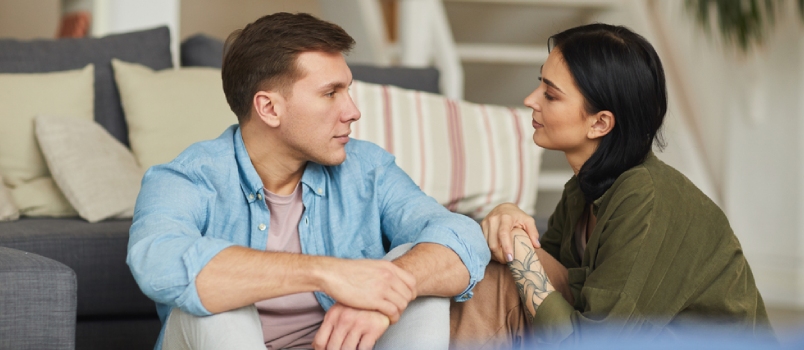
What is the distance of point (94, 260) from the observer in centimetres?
181

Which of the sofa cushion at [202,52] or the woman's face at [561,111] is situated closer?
the woman's face at [561,111]

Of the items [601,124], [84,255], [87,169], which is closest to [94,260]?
[84,255]

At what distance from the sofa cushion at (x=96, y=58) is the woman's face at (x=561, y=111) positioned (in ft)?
4.32

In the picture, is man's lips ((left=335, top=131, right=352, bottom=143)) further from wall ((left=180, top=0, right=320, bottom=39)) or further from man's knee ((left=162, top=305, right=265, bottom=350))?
wall ((left=180, top=0, right=320, bottom=39))

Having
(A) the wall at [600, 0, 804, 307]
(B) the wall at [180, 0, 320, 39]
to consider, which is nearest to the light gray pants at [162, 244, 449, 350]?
(A) the wall at [600, 0, 804, 307]

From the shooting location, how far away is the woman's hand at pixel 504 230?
57.2 inches

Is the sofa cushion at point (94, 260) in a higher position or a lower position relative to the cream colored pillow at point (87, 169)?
lower

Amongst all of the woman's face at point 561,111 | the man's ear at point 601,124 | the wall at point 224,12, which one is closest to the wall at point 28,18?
the wall at point 224,12

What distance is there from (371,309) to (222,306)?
0.22 meters

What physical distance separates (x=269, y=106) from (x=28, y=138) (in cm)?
99

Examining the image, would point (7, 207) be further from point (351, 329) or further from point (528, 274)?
point (528, 274)

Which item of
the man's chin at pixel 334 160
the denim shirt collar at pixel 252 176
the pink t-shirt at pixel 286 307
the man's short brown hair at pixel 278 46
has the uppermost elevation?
the man's short brown hair at pixel 278 46

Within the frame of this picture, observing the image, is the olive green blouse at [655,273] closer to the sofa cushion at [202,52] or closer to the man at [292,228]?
the man at [292,228]

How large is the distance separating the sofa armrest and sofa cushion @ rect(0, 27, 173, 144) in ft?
3.65
